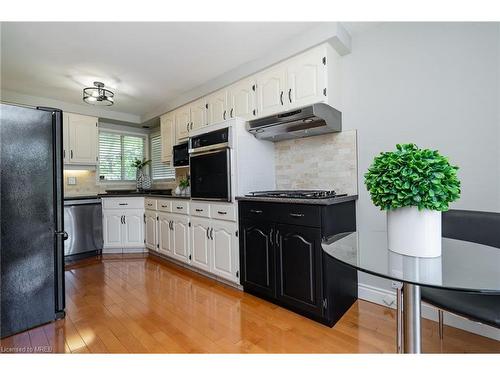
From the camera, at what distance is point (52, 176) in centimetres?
190

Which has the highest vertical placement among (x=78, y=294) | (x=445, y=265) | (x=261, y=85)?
(x=261, y=85)

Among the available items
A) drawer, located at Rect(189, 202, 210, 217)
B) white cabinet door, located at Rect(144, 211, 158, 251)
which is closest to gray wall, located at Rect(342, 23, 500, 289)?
drawer, located at Rect(189, 202, 210, 217)

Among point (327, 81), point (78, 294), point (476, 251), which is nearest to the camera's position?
point (476, 251)

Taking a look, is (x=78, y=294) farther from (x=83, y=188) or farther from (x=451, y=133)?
(x=451, y=133)

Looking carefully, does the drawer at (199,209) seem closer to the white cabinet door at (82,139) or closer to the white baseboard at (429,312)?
the white baseboard at (429,312)

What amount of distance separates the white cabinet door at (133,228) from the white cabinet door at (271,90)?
2443 millimetres

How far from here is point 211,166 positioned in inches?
104

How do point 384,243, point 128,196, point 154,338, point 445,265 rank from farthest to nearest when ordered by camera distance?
point 128,196 < point 154,338 < point 384,243 < point 445,265

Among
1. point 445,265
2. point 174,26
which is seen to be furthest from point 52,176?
point 445,265

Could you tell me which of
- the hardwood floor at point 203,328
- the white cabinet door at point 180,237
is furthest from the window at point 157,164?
the hardwood floor at point 203,328

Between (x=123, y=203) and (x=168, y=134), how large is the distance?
124cm

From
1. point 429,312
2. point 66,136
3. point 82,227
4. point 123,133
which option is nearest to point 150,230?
point 82,227
